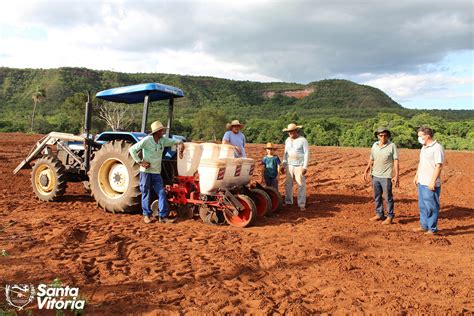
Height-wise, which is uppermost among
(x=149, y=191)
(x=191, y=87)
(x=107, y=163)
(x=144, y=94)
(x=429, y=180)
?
(x=191, y=87)

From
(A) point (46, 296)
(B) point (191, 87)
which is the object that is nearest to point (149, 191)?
(A) point (46, 296)

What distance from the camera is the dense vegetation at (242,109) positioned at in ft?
140

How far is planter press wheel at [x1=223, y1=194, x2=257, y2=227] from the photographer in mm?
5367

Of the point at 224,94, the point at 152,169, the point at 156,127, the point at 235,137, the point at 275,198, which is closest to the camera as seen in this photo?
the point at 156,127

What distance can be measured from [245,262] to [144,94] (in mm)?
3403

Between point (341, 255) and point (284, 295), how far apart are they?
1325mm

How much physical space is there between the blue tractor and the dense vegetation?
182 centimetres

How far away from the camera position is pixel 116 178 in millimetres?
6184

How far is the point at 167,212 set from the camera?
5.69 m

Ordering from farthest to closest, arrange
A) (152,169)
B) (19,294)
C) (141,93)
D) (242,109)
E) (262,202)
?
1. (242,109)
2. (141,93)
3. (262,202)
4. (152,169)
5. (19,294)

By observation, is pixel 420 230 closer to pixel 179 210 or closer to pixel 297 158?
pixel 297 158

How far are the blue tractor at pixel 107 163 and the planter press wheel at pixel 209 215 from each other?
0.97m

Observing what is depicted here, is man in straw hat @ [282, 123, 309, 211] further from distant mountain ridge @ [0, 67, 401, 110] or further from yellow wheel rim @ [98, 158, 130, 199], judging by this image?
distant mountain ridge @ [0, 67, 401, 110]

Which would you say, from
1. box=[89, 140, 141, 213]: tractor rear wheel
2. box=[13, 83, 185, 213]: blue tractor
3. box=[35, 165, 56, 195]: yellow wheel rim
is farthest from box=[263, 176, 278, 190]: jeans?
box=[35, 165, 56, 195]: yellow wheel rim
